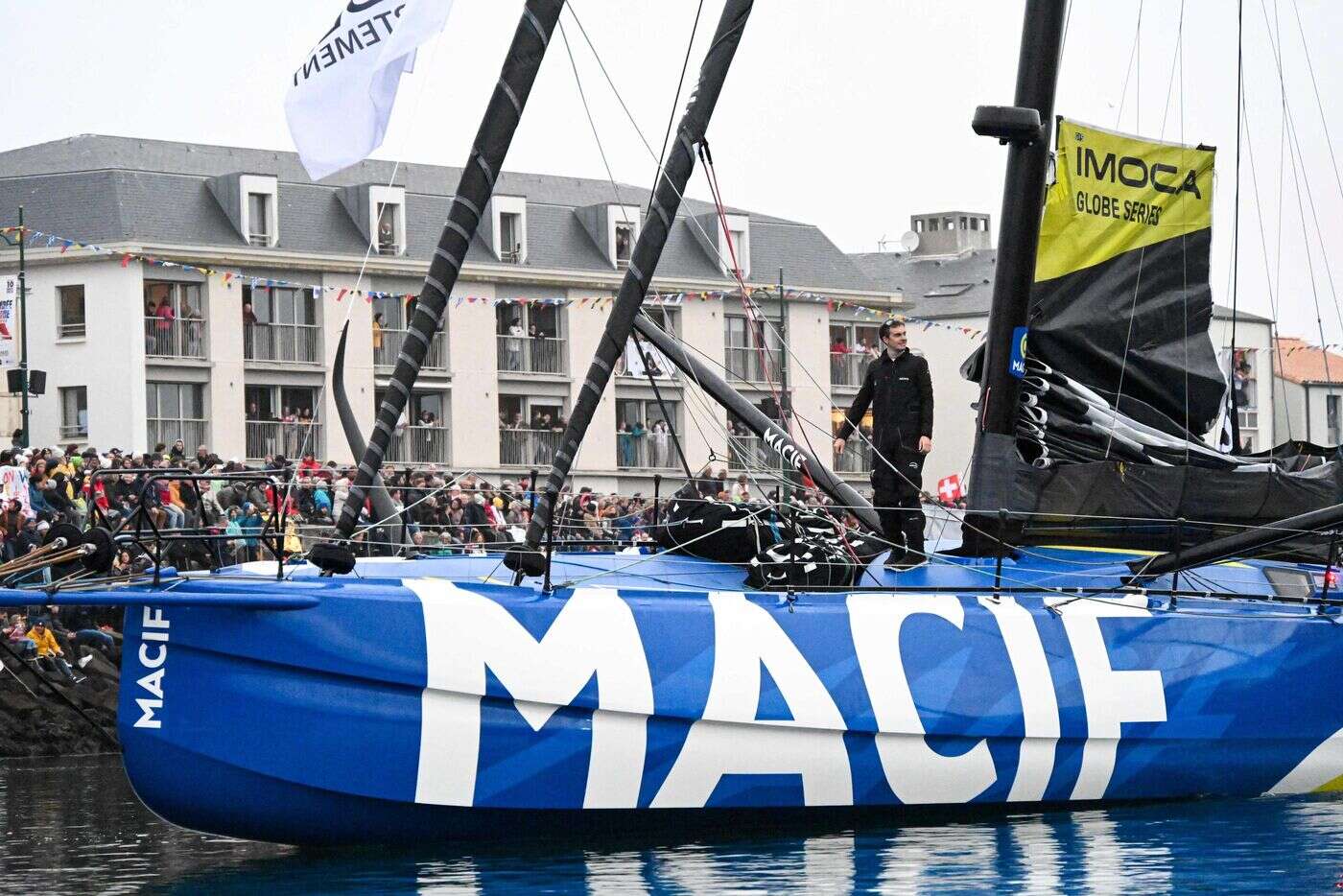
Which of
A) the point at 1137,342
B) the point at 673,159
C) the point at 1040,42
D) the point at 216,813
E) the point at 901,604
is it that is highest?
the point at 1040,42

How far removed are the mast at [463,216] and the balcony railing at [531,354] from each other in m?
40.1

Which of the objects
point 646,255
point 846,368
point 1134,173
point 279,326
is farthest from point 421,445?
point 646,255

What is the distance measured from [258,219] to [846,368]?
16.8 meters

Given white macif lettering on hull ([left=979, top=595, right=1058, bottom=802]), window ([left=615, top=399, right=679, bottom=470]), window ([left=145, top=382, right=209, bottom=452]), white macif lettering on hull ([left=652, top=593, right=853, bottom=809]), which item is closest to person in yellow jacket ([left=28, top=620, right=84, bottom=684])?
white macif lettering on hull ([left=652, top=593, right=853, bottom=809])

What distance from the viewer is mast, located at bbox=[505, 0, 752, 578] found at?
41.0 ft

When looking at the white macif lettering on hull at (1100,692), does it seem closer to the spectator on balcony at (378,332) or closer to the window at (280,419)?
the window at (280,419)

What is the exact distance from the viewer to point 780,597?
1288 centimetres

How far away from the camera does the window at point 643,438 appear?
5281 cm

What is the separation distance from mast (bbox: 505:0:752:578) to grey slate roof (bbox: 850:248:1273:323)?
51.3 meters

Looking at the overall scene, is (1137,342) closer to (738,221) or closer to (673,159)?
(673,159)

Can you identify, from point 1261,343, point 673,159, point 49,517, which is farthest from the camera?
→ point 1261,343

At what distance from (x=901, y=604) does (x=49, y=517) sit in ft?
38.6

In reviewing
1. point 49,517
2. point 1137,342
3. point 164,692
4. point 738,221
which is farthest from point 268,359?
point 164,692

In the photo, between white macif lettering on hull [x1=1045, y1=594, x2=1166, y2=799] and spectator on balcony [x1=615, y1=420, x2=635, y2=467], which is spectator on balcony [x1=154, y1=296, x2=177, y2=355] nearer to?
spectator on balcony [x1=615, y1=420, x2=635, y2=467]
